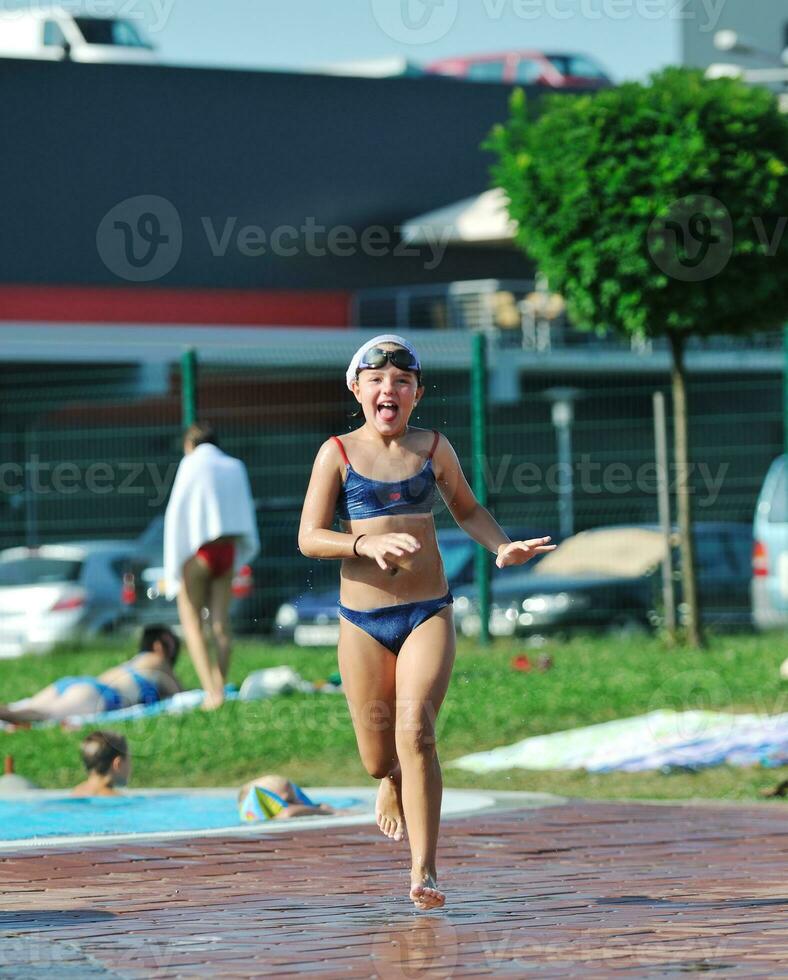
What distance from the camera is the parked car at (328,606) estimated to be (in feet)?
59.7

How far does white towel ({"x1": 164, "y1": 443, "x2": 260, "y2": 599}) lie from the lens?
13.4m

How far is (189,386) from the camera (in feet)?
→ 53.4

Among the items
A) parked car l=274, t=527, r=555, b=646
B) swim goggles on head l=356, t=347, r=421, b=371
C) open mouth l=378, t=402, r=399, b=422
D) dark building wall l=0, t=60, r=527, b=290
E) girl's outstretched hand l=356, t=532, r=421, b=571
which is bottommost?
parked car l=274, t=527, r=555, b=646

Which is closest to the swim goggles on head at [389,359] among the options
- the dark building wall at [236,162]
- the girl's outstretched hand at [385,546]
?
the girl's outstretched hand at [385,546]

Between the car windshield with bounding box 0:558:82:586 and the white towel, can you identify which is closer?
the white towel

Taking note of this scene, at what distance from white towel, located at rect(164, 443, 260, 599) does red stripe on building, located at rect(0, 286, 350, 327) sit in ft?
75.0

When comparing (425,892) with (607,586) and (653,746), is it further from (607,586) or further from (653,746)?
(607,586)

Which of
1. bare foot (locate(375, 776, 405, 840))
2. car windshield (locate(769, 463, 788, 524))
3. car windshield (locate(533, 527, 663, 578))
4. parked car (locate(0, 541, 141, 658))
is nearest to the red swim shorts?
parked car (locate(0, 541, 141, 658))

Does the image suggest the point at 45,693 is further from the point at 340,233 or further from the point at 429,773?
the point at 340,233

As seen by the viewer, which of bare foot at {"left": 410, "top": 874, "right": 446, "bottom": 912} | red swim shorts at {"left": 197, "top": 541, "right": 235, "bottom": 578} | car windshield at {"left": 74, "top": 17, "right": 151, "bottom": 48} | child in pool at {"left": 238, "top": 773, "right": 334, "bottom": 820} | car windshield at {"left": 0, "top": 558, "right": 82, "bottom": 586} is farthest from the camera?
car windshield at {"left": 74, "top": 17, "right": 151, "bottom": 48}

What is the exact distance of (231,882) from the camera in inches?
279

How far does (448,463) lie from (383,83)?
3424 cm

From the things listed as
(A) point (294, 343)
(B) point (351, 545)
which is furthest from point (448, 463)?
(A) point (294, 343)

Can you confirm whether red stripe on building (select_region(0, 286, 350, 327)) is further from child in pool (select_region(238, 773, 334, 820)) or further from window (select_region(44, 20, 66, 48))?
child in pool (select_region(238, 773, 334, 820))
